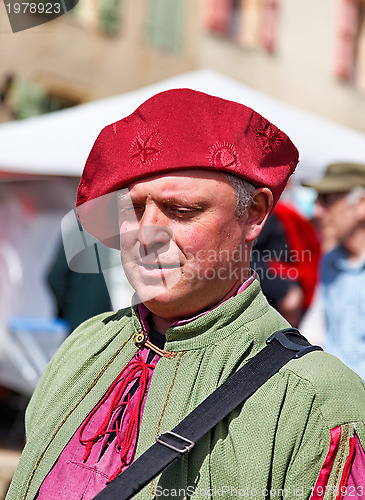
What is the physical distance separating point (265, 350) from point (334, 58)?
14297mm

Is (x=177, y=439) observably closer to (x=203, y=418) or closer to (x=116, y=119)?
(x=203, y=418)

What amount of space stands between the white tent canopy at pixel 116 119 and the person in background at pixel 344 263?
0.58 ft

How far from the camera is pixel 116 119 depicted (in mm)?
4449

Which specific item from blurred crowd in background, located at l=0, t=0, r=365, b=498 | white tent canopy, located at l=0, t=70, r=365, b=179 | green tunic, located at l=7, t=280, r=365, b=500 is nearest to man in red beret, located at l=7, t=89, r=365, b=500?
green tunic, located at l=7, t=280, r=365, b=500

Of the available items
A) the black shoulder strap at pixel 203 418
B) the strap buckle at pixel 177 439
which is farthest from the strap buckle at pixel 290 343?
the strap buckle at pixel 177 439

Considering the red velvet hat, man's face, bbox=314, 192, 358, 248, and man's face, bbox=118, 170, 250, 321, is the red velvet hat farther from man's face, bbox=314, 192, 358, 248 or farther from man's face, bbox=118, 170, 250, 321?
man's face, bbox=314, 192, 358, 248

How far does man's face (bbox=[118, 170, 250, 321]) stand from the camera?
1.49 meters

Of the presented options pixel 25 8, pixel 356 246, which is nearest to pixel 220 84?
pixel 356 246

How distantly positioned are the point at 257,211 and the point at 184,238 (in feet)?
0.70

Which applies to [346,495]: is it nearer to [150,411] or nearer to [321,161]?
[150,411]

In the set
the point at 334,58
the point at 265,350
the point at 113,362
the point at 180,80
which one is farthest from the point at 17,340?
the point at 334,58

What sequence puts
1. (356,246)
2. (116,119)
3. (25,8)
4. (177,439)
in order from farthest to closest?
1. (116,119)
2. (356,246)
3. (25,8)
4. (177,439)

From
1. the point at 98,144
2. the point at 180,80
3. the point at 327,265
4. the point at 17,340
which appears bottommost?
the point at 17,340

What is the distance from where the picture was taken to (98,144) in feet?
5.34
